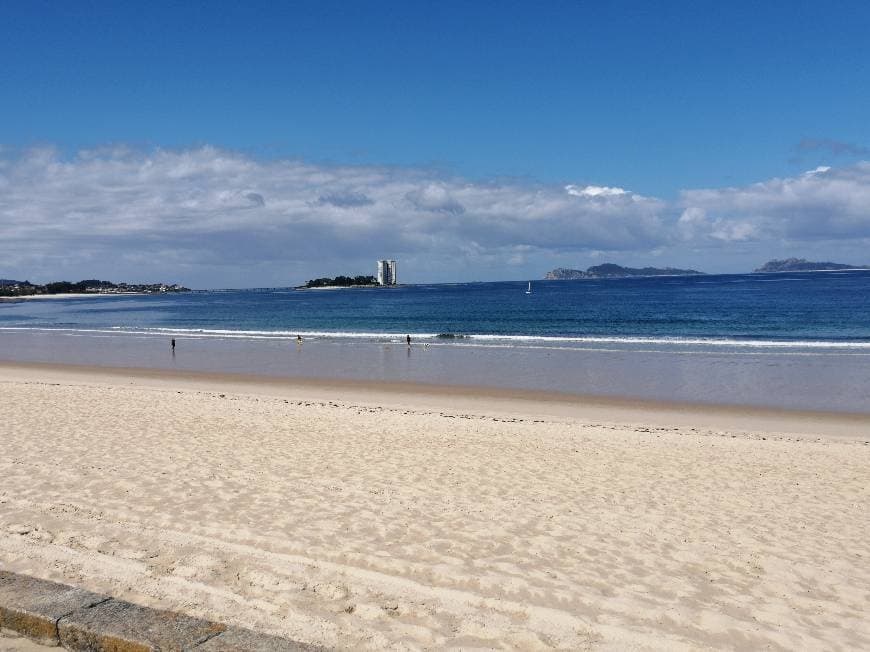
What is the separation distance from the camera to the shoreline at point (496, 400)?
14758 millimetres

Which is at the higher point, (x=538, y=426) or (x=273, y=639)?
(x=273, y=639)

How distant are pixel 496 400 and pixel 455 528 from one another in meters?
11.1

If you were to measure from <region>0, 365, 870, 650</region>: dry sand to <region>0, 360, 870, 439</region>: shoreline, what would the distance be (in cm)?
146

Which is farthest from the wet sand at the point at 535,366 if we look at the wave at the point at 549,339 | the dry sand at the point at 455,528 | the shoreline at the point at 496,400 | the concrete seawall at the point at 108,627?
the concrete seawall at the point at 108,627

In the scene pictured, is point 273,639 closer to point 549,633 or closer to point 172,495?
point 549,633

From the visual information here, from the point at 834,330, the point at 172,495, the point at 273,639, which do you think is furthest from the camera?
the point at 834,330

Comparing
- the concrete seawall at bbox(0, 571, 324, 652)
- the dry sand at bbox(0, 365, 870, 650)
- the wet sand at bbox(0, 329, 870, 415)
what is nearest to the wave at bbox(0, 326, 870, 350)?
the wet sand at bbox(0, 329, 870, 415)

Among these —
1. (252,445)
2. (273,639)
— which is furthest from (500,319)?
(273,639)

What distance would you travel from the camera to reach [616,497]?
8.23 metres

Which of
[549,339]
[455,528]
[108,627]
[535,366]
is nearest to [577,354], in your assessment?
[535,366]

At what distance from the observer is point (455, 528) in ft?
22.4

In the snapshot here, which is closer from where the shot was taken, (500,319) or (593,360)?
(593,360)

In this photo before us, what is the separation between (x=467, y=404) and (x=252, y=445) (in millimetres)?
7372

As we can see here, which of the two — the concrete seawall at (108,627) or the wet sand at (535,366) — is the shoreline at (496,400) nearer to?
the wet sand at (535,366)
